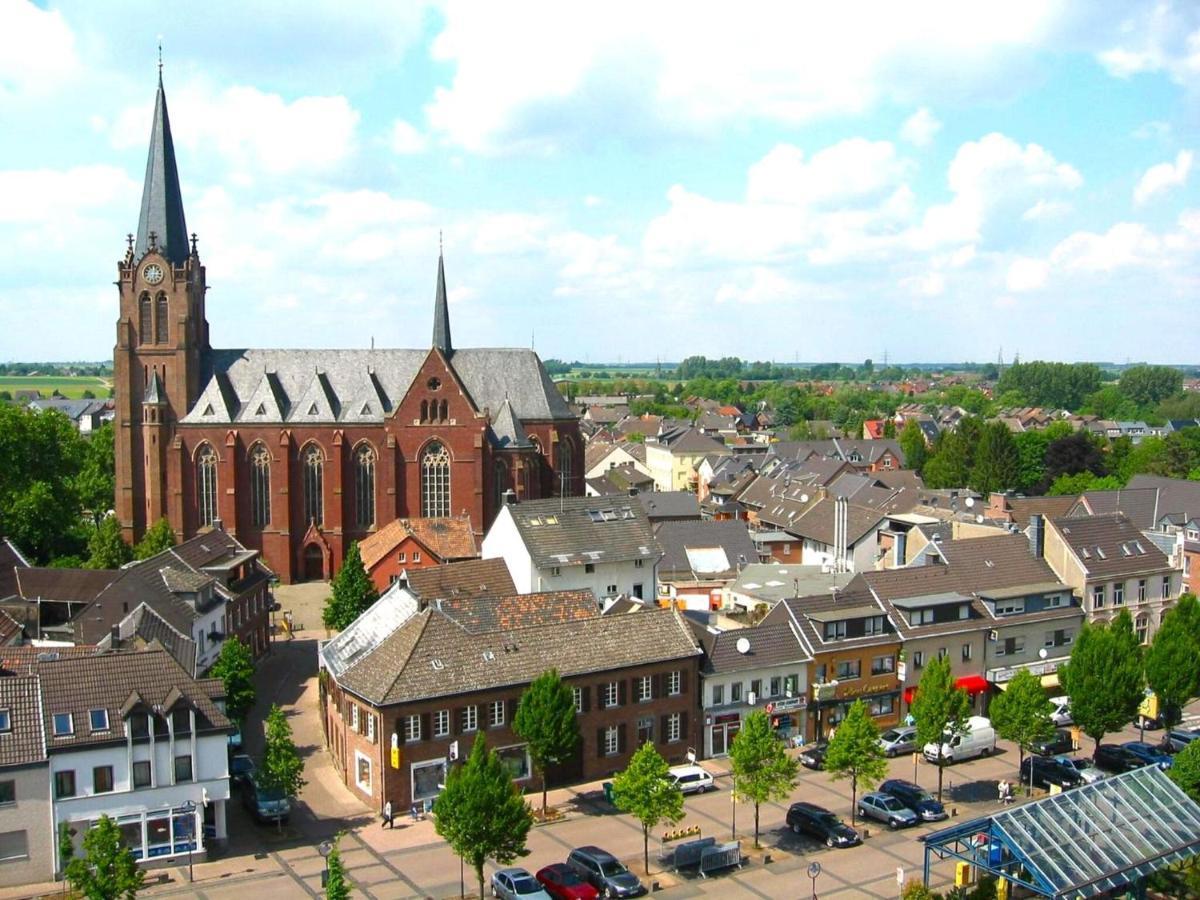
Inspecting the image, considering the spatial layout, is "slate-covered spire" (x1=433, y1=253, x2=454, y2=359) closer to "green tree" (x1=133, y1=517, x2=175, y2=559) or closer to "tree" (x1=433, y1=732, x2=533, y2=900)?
"green tree" (x1=133, y1=517, x2=175, y2=559)

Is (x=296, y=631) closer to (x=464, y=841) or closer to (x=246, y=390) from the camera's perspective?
(x=246, y=390)

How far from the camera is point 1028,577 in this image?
6950 cm

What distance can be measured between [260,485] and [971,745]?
6704 cm

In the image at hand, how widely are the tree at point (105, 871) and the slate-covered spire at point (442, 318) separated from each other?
73.6m

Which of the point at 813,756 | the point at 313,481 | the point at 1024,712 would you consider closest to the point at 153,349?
the point at 313,481

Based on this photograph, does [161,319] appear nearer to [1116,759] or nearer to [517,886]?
[517,886]

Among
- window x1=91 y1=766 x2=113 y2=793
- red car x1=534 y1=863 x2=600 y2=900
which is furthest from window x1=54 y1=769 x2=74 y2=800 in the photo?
red car x1=534 y1=863 x2=600 y2=900

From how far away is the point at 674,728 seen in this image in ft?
183

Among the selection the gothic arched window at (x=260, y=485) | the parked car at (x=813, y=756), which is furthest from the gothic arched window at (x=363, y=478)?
the parked car at (x=813, y=756)

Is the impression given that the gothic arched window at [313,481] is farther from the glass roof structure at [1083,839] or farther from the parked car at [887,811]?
the glass roof structure at [1083,839]

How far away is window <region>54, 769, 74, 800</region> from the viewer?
42.6 meters

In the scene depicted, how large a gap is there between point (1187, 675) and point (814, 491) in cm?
5638

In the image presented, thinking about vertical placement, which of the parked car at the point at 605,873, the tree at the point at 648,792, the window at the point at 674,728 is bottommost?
the parked car at the point at 605,873

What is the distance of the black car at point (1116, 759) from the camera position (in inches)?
2132
